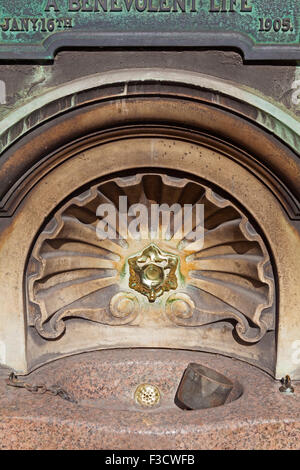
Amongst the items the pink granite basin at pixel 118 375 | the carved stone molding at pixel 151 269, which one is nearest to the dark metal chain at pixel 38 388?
the pink granite basin at pixel 118 375

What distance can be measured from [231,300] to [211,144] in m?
0.79

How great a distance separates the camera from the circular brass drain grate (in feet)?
10.0

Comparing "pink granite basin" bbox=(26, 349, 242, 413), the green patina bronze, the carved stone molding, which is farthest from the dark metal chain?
the green patina bronze

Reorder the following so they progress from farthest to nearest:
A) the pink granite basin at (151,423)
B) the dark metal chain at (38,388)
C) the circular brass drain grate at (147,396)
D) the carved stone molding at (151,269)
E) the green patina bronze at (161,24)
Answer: the circular brass drain grate at (147,396)
the carved stone molding at (151,269)
the dark metal chain at (38,388)
the green patina bronze at (161,24)
the pink granite basin at (151,423)

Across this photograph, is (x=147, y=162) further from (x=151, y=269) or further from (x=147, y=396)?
Answer: (x=147, y=396)

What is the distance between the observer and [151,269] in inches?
124

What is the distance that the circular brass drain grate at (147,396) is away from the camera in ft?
10.0

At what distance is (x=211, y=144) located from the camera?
2752mm

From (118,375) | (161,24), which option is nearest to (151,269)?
(118,375)

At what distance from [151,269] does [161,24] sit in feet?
3.78

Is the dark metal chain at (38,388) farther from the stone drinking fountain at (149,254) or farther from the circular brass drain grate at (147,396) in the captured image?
the circular brass drain grate at (147,396)

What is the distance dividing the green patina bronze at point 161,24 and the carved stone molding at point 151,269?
0.60 meters
